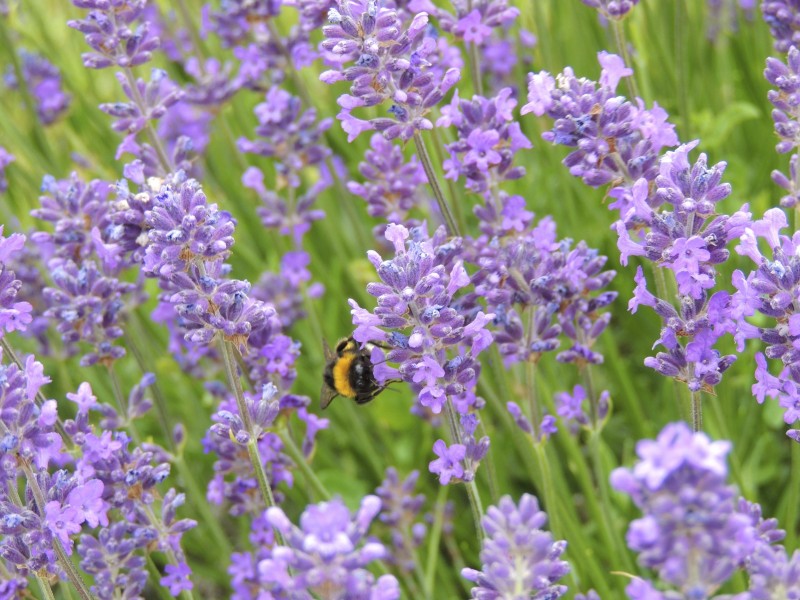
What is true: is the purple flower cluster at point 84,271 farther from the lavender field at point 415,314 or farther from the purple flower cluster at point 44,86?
the purple flower cluster at point 44,86

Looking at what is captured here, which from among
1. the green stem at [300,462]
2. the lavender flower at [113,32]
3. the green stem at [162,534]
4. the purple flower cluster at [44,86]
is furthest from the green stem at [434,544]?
the purple flower cluster at [44,86]

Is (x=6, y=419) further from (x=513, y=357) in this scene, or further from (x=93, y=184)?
(x=513, y=357)

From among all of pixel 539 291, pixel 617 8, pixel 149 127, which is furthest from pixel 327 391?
pixel 617 8

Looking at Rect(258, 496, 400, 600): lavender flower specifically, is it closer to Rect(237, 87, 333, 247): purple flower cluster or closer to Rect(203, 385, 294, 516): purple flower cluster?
Rect(203, 385, 294, 516): purple flower cluster

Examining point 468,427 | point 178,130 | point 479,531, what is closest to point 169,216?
point 468,427

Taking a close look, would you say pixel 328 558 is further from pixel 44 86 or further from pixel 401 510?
pixel 44 86

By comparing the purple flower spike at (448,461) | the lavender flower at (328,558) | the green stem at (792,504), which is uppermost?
the lavender flower at (328,558)
